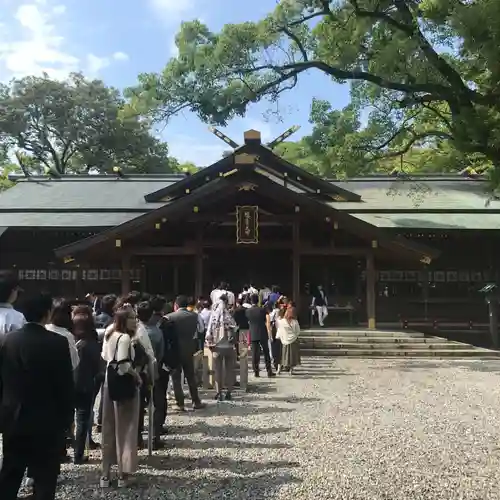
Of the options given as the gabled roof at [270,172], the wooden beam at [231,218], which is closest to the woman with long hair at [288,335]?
the wooden beam at [231,218]

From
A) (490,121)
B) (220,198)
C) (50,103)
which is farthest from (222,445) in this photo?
(50,103)

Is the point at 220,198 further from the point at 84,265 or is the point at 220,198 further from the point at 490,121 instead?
the point at 490,121

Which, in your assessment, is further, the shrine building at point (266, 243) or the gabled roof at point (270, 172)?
the gabled roof at point (270, 172)

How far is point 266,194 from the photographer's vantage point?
17.8 metres

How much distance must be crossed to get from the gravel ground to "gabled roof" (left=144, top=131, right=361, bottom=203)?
488 inches

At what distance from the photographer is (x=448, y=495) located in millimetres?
4793

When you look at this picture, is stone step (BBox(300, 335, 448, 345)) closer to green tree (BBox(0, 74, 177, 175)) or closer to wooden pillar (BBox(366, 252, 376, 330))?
wooden pillar (BBox(366, 252, 376, 330))

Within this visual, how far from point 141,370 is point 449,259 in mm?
17396

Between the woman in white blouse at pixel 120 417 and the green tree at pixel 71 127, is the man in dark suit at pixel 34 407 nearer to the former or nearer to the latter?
the woman in white blouse at pixel 120 417

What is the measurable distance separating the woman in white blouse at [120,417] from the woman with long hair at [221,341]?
3885 millimetres

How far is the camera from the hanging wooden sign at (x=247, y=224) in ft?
58.9

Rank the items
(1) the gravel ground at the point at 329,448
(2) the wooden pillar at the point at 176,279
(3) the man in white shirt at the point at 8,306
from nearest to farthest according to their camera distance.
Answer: (3) the man in white shirt at the point at 8,306
(1) the gravel ground at the point at 329,448
(2) the wooden pillar at the point at 176,279

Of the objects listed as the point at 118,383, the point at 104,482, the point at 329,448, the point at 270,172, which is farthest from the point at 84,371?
the point at 270,172

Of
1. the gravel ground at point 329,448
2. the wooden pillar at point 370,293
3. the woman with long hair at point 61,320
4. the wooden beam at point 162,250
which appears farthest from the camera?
the wooden beam at point 162,250
